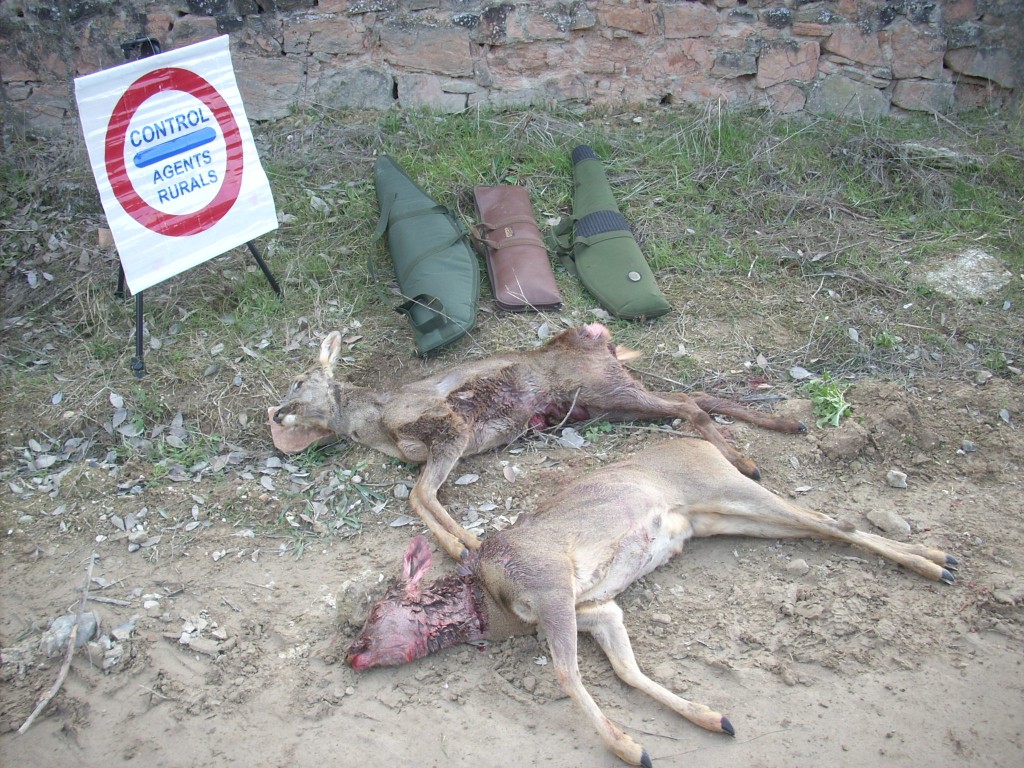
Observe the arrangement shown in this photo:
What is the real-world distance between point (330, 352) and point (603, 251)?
6.82ft

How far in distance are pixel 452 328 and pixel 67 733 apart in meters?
3.11

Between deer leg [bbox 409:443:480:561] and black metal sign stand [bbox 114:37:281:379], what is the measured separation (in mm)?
1984

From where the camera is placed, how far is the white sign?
16.0ft

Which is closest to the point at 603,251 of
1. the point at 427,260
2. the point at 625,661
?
the point at 427,260

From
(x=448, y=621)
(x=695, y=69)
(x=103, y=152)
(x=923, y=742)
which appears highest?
(x=103, y=152)

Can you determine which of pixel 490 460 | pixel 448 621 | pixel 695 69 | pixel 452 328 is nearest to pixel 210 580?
pixel 448 621

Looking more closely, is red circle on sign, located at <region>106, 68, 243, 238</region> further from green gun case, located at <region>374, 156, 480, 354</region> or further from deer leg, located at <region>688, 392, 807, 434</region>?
deer leg, located at <region>688, 392, 807, 434</region>

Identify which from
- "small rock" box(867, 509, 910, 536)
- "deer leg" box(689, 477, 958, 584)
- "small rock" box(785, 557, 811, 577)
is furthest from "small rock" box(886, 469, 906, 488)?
"small rock" box(785, 557, 811, 577)

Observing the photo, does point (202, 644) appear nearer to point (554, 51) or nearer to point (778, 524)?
point (778, 524)

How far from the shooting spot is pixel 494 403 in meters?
5.00

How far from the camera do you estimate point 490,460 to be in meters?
Answer: 4.95

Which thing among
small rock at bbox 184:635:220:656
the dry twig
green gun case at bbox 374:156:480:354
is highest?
green gun case at bbox 374:156:480:354

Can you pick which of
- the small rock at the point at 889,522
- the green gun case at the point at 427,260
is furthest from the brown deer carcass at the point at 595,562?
the green gun case at the point at 427,260

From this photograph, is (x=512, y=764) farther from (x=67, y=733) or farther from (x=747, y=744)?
(x=67, y=733)
